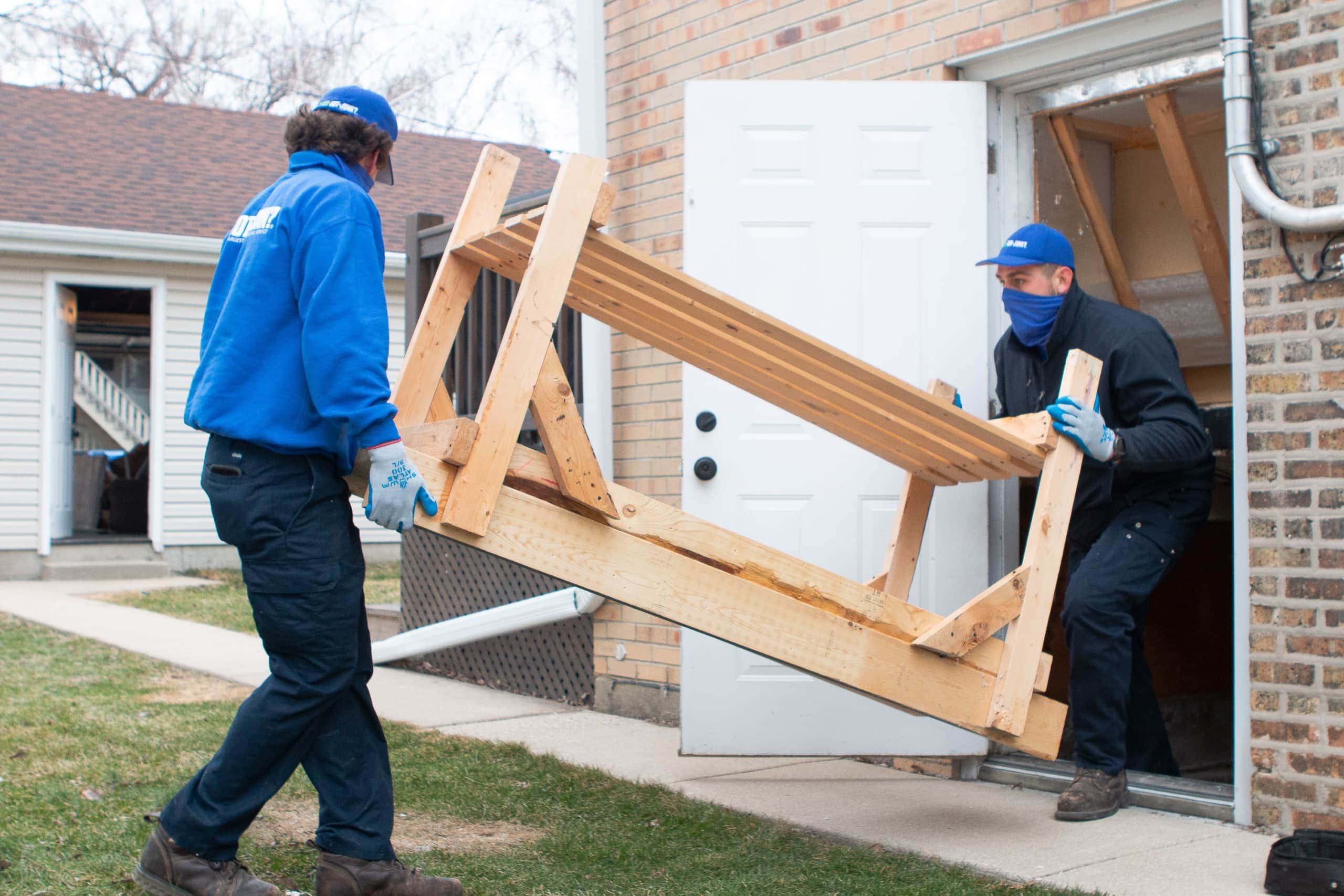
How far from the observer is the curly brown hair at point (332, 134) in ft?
10.5

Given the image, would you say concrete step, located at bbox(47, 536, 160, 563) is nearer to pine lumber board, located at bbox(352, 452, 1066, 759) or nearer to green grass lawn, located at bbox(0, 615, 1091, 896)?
green grass lawn, located at bbox(0, 615, 1091, 896)

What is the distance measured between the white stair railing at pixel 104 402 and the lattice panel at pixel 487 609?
12299 mm

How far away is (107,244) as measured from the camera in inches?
517

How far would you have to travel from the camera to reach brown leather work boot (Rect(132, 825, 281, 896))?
3053mm

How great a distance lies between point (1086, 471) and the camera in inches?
167

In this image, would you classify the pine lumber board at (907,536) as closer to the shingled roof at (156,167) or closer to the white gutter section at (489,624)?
the white gutter section at (489,624)

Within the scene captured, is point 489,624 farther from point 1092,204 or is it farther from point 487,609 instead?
point 1092,204

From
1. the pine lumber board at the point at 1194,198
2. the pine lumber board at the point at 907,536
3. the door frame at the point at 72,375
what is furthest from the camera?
the door frame at the point at 72,375

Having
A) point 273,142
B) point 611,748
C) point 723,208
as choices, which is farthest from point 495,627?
point 273,142

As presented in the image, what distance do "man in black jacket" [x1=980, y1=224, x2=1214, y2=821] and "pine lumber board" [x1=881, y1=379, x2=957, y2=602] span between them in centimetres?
35

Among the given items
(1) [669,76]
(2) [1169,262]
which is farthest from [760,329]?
(2) [1169,262]

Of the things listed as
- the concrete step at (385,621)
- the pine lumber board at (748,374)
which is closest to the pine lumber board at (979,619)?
the pine lumber board at (748,374)

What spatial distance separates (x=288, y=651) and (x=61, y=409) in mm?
11779

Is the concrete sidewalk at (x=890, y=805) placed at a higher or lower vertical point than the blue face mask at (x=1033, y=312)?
lower
